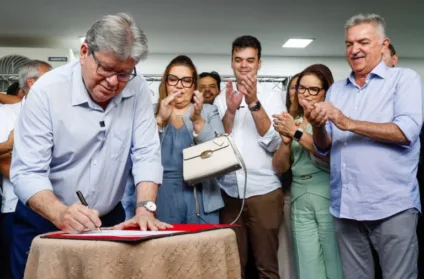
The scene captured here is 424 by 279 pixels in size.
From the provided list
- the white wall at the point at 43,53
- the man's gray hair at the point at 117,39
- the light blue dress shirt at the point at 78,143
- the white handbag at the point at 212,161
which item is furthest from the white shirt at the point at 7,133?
the white wall at the point at 43,53

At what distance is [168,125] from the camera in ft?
8.52

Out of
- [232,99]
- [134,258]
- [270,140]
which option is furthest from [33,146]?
[270,140]

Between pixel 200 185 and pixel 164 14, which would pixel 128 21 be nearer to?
pixel 200 185

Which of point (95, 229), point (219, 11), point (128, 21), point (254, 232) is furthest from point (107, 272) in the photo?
point (219, 11)

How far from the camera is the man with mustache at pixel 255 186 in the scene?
8.67ft

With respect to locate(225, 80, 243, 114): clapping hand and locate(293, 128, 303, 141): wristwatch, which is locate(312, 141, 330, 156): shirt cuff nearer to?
locate(293, 128, 303, 141): wristwatch

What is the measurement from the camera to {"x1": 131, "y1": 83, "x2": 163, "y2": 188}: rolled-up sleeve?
1.73 metres

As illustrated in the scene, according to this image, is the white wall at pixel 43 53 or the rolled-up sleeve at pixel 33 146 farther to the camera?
the white wall at pixel 43 53

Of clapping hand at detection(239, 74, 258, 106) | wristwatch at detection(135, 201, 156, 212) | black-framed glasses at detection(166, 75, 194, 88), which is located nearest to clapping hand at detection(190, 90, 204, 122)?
black-framed glasses at detection(166, 75, 194, 88)

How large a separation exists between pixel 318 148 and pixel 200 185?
0.57 metres

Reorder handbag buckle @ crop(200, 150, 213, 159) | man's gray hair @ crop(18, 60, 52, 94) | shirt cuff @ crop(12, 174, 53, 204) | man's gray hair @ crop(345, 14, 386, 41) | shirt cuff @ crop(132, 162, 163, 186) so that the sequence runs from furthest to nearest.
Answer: man's gray hair @ crop(18, 60, 52, 94) → handbag buckle @ crop(200, 150, 213, 159) → man's gray hair @ crop(345, 14, 386, 41) → shirt cuff @ crop(132, 162, 163, 186) → shirt cuff @ crop(12, 174, 53, 204)

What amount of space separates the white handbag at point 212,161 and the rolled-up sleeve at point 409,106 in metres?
0.69

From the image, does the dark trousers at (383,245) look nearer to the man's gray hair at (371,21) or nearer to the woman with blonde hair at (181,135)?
the woman with blonde hair at (181,135)

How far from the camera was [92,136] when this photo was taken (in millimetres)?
1658
